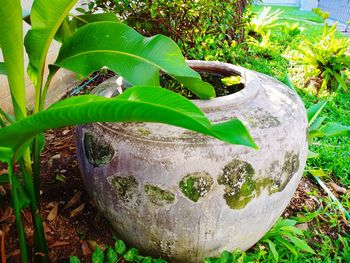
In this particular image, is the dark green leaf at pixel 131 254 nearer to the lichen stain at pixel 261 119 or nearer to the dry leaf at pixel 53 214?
the dry leaf at pixel 53 214

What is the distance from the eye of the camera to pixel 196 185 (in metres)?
1.29

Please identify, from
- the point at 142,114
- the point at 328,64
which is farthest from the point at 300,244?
the point at 328,64

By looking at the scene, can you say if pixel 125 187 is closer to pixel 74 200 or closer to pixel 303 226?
pixel 74 200

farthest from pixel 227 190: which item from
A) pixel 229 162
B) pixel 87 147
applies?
pixel 87 147

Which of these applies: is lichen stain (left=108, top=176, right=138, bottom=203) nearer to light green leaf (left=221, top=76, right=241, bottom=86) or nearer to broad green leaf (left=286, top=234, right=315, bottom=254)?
light green leaf (left=221, top=76, right=241, bottom=86)

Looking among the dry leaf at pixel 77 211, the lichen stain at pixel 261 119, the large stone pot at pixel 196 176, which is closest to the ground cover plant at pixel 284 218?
the dry leaf at pixel 77 211

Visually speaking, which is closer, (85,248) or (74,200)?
(85,248)

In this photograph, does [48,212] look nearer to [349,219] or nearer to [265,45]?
[349,219]

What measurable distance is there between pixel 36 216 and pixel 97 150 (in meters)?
0.35

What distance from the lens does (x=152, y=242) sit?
1.49 meters

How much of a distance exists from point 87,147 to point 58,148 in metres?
1.11

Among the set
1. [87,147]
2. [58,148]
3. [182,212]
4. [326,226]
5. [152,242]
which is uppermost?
[87,147]

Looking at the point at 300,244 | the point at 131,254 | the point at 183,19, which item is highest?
the point at 183,19

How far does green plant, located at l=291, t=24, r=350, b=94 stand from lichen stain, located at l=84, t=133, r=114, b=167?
3242 mm
